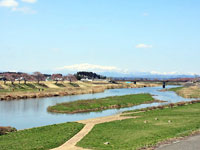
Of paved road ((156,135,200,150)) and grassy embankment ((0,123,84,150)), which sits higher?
paved road ((156,135,200,150))

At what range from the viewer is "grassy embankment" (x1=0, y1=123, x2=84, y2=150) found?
25328 millimetres

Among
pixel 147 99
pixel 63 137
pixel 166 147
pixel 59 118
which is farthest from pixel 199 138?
pixel 147 99

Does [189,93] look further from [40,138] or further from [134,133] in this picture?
[40,138]

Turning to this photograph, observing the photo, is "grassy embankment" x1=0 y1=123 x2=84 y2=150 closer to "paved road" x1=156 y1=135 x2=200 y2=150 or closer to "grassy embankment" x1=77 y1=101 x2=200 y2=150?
"grassy embankment" x1=77 y1=101 x2=200 y2=150

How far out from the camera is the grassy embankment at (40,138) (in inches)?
997

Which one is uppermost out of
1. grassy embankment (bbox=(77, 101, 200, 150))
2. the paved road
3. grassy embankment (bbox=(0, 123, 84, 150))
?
the paved road

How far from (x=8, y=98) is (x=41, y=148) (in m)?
60.7

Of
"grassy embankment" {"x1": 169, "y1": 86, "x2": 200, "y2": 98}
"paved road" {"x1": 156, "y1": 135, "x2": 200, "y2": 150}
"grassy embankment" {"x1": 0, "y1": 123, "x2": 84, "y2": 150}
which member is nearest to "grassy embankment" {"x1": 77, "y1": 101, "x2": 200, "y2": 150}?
"paved road" {"x1": 156, "y1": 135, "x2": 200, "y2": 150}

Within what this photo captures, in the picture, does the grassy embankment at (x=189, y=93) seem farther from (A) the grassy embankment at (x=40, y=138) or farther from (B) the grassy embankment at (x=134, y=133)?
(A) the grassy embankment at (x=40, y=138)

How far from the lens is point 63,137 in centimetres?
2858

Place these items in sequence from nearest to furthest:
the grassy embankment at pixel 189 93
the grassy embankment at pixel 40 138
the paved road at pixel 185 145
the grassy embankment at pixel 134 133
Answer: the paved road at pixel 185 145
the grassy embankment at pixel 134 133
the grassy embankment at pixel 40 138
the grassy embankment at pixel 189 93

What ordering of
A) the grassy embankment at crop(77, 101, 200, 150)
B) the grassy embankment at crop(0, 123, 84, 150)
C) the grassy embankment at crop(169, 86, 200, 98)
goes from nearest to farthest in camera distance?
the grassy embankment at crop(77, 101, 200, 150), the grassy embankment at crop(0, 123, 84, 150), the grassy embankment at crop(169, 86, 200, 98)

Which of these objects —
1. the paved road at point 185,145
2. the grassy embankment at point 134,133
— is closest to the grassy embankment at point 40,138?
the grassy embankment at point 134,133

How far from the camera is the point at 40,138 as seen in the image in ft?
94.9
